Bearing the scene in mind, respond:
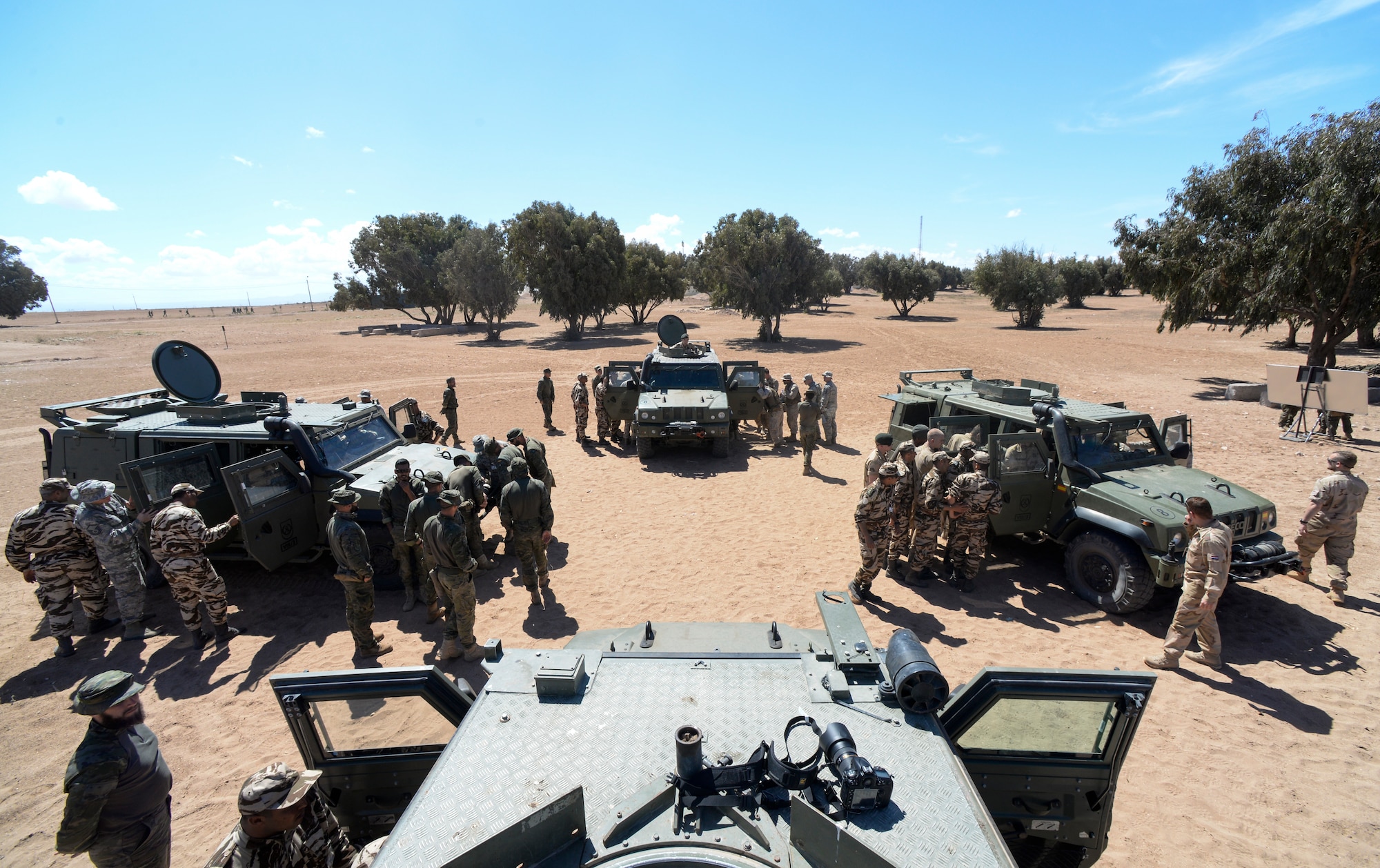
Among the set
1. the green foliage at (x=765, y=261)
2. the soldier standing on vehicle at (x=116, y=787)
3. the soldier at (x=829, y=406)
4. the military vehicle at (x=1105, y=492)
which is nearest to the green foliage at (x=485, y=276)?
the green foliage at (x=765, y=261)

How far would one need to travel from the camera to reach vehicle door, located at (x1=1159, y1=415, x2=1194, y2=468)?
7582mm

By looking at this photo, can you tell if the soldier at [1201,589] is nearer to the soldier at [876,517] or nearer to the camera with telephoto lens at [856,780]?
the soldier at [876,517]

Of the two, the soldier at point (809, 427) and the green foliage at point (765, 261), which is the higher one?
the green foliage at point (765, 261)

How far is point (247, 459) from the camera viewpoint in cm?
722

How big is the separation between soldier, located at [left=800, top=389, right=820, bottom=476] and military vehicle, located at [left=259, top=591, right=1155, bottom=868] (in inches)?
313

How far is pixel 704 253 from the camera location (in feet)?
121

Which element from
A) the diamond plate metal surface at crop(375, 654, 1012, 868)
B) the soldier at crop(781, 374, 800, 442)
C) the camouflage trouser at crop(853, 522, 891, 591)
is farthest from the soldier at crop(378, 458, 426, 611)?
the soldier at crop(781, 374, 800, 442)

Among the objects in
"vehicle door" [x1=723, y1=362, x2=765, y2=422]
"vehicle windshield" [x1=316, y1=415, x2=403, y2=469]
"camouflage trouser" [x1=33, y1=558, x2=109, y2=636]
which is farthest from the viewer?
"vehicle door" [x1=723, y1=362, x2=765, y2=422]

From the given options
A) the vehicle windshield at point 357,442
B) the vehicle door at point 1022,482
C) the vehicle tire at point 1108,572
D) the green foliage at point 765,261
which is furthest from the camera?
the green foliage at point 765,261

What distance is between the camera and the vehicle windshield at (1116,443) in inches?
276

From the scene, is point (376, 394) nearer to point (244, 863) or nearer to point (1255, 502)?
point (244, 863)

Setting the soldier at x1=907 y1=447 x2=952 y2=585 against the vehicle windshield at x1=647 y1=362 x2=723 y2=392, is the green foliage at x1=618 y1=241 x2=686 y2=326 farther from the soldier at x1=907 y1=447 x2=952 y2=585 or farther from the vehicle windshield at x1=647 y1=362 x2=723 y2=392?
the soldier at x1=907 y1=447 x2=952 y2=585

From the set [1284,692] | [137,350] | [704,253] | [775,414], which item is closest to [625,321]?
[704,253]

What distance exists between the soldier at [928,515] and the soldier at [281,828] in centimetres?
602
